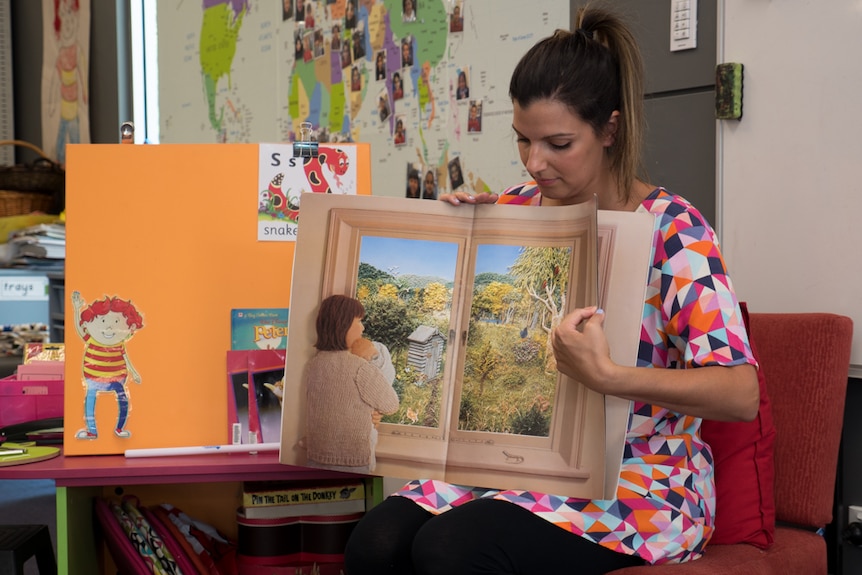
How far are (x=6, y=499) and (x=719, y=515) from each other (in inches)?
110

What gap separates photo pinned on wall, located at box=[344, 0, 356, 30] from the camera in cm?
287

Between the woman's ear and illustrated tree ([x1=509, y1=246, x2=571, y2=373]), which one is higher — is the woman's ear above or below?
above

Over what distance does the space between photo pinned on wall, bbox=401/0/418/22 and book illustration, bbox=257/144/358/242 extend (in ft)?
4.37

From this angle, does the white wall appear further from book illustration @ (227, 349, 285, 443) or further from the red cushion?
book illustration @ (227, 349, 285, 443)

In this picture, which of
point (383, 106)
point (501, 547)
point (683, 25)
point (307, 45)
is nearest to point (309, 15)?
point (307, 45)

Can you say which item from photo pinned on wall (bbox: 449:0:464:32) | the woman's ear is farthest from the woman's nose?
photo pinned on wall (bbox: 449:0:464:32)

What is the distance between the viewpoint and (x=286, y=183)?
4.67 feet

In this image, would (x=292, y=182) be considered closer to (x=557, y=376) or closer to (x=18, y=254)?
Answer: (x=557, y=376)

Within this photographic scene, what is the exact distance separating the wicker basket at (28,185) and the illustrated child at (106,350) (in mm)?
3018

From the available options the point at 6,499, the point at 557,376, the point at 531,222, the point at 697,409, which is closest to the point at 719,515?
the point at 697,409

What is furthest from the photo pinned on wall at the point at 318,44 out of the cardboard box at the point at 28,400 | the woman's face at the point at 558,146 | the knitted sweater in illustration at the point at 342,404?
the knitted sweater in illustration at the point at 342,404

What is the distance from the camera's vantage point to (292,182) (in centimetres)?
143

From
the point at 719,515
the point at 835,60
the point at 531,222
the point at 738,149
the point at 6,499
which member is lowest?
the point at 6,499

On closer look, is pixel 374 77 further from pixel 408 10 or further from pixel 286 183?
pixel 286 183
